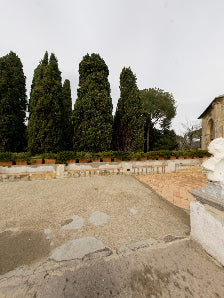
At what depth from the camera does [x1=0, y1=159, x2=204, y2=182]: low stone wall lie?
506 cm

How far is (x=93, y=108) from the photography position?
24.9 feet

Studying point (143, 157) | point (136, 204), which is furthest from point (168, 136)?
point (136, 204)

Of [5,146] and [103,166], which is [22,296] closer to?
[103,166]

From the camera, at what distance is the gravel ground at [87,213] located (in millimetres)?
2039

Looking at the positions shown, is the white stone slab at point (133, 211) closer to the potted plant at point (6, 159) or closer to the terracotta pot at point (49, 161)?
the terracotta pot at point (49, 161)

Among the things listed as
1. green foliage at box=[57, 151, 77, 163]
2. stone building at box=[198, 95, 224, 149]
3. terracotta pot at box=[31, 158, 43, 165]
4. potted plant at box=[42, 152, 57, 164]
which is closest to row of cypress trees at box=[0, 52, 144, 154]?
green foliage at box=[57, 151, 77, 163]

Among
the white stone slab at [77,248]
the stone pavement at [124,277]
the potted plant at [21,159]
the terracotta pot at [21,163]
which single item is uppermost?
the potted plant at [21,159]

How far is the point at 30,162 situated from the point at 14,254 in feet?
14.1

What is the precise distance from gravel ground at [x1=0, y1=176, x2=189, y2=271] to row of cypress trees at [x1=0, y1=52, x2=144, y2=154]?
391 cm

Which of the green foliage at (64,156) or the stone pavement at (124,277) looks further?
the green foliage at (64,156)

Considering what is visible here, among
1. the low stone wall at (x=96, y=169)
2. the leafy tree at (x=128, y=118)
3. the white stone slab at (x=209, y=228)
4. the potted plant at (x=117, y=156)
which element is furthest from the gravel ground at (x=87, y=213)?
the leafy tree at (x=128, y=118)

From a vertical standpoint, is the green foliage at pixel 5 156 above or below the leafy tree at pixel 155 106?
below

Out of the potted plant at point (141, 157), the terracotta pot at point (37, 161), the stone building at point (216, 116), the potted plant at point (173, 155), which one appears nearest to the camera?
the terracotta pot at point (37, 161)

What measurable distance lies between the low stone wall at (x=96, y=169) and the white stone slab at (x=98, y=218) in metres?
3.16
